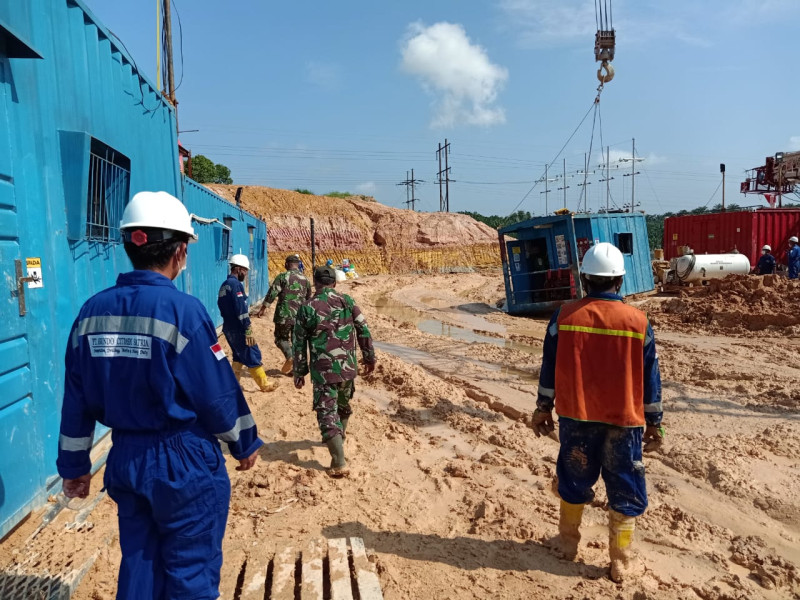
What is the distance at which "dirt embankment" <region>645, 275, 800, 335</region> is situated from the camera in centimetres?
1186

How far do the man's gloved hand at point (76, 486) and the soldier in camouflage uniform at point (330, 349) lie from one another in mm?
2376

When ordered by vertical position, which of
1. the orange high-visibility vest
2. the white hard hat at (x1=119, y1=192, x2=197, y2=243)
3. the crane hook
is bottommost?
the orange high-visibility vest

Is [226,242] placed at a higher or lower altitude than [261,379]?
higher

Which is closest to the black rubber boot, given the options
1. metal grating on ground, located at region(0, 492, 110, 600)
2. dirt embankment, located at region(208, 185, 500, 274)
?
metal grating on ground, located at region(0, 492, 110, 600)

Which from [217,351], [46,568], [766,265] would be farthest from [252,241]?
[217,351]

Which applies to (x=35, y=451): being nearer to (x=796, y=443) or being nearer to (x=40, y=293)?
(x=40, y=293)

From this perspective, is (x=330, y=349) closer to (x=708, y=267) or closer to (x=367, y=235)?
(x=708, y=267)

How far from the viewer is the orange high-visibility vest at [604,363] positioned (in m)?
3.03

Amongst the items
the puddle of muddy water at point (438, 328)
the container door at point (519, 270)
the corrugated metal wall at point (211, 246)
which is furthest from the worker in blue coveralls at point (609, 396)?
the container door at point (519, 270)

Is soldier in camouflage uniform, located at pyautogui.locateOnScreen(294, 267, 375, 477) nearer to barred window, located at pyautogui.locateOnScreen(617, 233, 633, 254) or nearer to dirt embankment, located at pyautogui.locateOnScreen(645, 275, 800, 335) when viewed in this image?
dirt embankment, located at pyautogui.locateOnScreen(645, 275, 800, 335)

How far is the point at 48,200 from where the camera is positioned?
392 centimetres

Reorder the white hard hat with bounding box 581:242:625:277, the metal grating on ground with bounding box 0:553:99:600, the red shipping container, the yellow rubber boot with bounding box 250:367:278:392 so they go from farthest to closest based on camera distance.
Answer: the red shipping container, the yellow rubber boot with bounding box 250:367:278:392, the white hard hat with bounding box 581:242:625:277, the metal grating on ground with bounding box 0:553:99:600

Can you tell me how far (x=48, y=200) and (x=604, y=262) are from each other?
3.85m

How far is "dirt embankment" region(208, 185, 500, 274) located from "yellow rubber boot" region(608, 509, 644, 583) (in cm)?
3348
